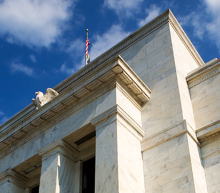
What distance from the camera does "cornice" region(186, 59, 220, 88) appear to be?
21031 millimetres

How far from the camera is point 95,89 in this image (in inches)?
794

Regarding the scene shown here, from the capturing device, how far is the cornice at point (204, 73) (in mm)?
21031

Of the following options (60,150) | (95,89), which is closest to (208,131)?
(95,89)

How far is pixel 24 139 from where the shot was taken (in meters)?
22.8

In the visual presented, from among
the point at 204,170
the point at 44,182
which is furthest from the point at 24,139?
the point at 204,170

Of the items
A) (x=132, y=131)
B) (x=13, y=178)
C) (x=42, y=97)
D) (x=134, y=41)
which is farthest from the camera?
(x=134, y=41)

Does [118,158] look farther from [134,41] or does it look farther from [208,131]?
[134,41]

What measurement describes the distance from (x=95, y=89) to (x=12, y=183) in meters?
7.14

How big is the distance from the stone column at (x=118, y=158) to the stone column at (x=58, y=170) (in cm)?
258

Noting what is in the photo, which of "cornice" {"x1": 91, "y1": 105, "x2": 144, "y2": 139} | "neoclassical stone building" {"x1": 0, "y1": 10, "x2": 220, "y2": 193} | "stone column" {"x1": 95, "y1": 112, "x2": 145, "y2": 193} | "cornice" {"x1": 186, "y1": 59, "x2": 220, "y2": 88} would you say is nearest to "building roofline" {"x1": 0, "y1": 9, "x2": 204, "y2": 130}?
"neoclassical stone building" {"x1": 0, "y1": 10, "x2": 220, "y2": 193}

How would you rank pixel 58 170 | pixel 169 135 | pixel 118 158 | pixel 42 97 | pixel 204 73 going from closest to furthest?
pixel 118 158 → pixel 169 135 → pixel 58 170 → pixel 204 73 → pixel 42 97

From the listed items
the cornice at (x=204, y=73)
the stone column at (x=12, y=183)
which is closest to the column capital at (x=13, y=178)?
the stone column at (x=12, y=183)

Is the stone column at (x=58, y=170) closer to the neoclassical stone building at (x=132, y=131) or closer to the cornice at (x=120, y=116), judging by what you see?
the neoclassical stone building at (x=132, y=131)

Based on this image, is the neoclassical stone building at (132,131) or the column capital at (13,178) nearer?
the neoclassical stone building at (132,131)
